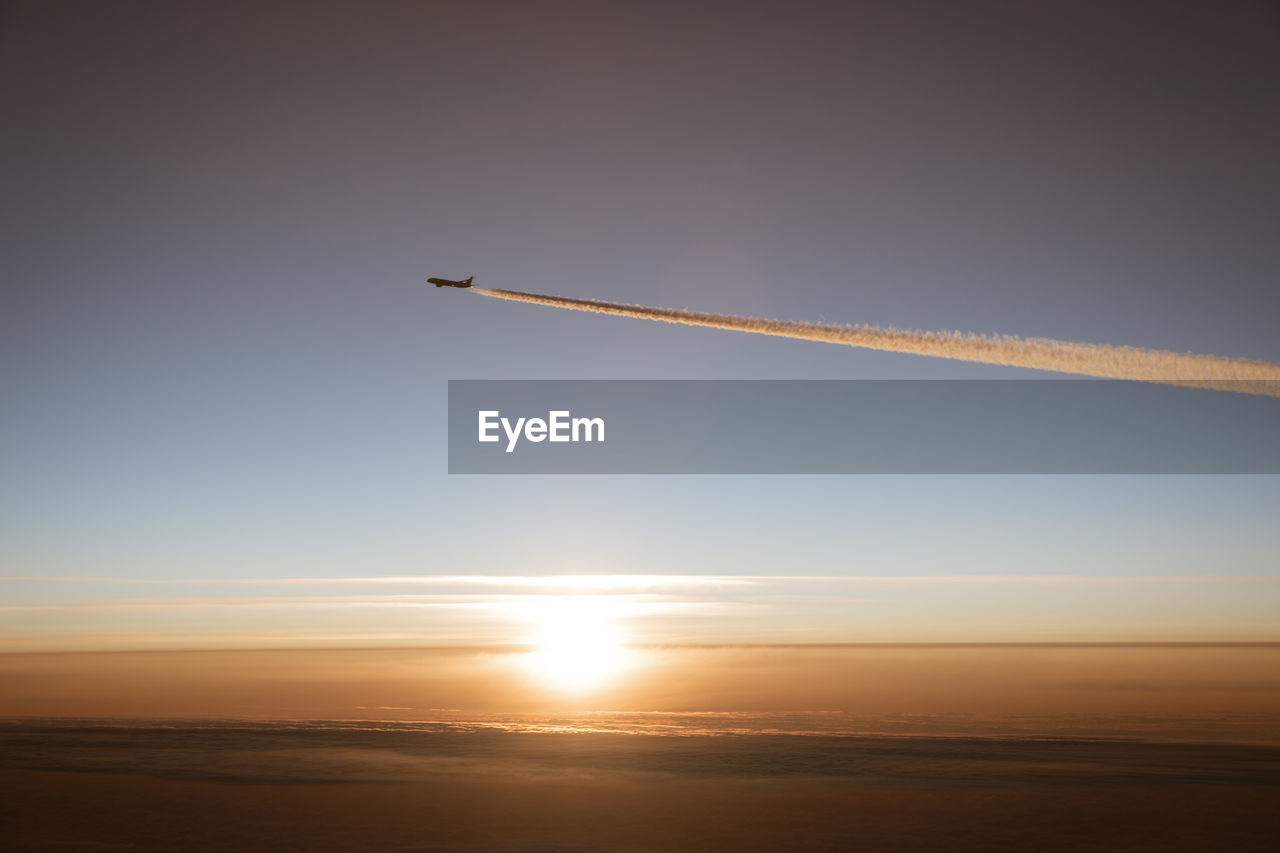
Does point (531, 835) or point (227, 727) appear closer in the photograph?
point (531, 835)

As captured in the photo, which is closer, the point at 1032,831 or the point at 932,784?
the point at 1032,831

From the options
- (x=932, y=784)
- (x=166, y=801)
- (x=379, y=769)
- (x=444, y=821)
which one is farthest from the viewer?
(x=379, y=769)

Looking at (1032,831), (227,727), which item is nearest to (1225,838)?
(1032,831)

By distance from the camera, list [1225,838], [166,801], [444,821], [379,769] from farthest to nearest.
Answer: [379,769] → [166,801] → [444,821] → [1225,838]

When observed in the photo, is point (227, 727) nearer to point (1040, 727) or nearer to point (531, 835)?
point (531, 835)

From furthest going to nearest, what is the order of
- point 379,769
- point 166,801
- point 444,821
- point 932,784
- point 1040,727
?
point 1040,727 < point 379,769 < point 932,784 < point 166,801 < point 444,821

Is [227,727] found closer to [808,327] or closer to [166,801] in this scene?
[166,801]

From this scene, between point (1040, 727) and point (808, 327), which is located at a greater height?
point (808, 327)

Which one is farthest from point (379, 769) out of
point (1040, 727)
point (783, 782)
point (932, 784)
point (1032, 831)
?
point (1040, 727)

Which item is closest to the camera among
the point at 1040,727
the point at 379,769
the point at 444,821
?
the point at 444,821
